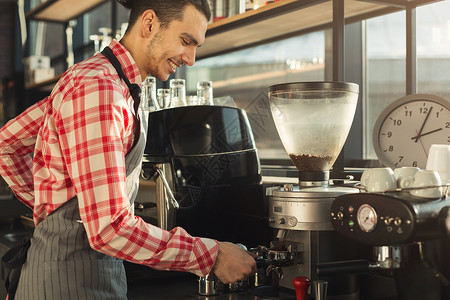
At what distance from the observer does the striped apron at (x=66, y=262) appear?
3.74 feet

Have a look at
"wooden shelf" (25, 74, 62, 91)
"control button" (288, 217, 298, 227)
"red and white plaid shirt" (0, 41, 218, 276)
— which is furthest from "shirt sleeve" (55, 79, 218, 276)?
"wooden shelf" (25, 74, 62, 91)

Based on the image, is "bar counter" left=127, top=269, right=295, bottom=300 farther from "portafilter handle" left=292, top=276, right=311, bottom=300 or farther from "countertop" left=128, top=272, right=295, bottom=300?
"portafilter handle" left=292, top=276, right=311, bottom=300

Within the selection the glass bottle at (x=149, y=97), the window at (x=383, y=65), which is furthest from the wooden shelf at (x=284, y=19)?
the glass bottle at (x=149, y=97)

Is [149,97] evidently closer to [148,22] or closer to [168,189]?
[168,189]

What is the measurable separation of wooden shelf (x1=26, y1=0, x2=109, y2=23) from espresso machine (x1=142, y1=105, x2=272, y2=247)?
2098 mm

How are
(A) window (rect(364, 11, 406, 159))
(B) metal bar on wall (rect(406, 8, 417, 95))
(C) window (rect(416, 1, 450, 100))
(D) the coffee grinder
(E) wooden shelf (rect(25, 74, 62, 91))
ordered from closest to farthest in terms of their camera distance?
(D) the coffee grinder < (B) metal bar on wall (rect(406, 8, 417, 95)) < (C) window (rect(416, 1, 450, 100)) < (A) window (rect(364, 11, 406, 159)) < (E) wooden shelf (rect(25, 74, 62, 91))

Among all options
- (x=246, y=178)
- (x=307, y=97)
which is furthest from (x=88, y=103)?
(x=246, y=178)

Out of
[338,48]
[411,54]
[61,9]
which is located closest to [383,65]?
[411,54]

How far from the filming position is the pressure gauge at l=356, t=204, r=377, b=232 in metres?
0.97

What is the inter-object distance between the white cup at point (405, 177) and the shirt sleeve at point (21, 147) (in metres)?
0.81

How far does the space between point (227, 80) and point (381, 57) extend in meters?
0.78

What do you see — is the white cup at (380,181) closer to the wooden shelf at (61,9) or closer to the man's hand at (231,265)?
the man's hand at (231,265)

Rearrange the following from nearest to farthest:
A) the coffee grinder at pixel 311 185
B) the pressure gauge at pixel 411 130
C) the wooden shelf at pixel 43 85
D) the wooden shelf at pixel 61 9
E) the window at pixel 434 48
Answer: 1. the coffee grinder at pixel 311 185
2. the pressure gauge at pixel 411 130
3. the window at pixel 434 48
4. the wooden shelf at pixel 61 9
5. the wooden shelf at pixel 43 85

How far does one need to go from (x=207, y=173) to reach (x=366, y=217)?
2.11 feet
